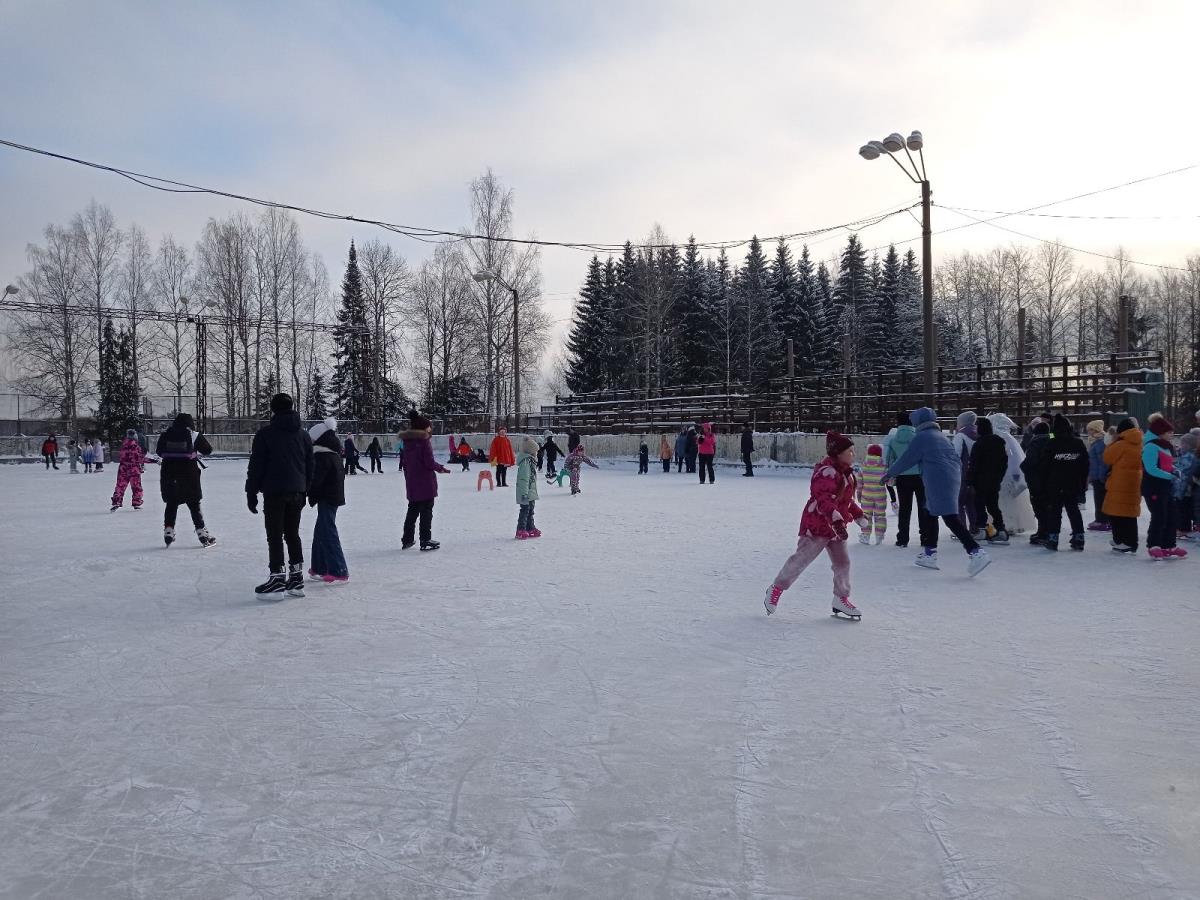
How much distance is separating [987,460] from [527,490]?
570 centimetres

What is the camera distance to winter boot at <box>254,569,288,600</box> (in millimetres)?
7652

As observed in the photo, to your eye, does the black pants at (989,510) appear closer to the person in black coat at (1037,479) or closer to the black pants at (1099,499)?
the person in black coat at (1037,479)

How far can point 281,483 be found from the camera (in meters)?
7.55

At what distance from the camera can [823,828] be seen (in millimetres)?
3111

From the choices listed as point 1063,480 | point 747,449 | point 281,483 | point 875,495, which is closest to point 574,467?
point 747,449

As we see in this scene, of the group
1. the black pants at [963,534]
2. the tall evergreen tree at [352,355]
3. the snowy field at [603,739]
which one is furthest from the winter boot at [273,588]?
the tall evergreen tree at [352,355]

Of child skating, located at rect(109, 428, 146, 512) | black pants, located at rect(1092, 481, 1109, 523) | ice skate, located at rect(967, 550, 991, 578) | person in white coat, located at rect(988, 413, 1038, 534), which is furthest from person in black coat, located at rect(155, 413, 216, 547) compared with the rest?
black pants, located at rect(1092, 481, 1109, 523)

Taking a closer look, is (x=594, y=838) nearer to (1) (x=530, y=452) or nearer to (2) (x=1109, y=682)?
(2) (x=1109, y=682)

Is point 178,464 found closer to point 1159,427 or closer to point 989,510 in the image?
point 989,510

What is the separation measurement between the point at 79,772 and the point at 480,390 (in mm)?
54420

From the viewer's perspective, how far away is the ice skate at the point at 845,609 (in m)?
6.57

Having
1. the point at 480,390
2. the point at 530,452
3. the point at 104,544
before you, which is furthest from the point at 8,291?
the point at 530,452

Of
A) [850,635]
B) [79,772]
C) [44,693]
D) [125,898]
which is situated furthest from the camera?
[850,635]

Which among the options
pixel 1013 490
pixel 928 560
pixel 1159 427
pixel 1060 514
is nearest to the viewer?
pixel 928 560
